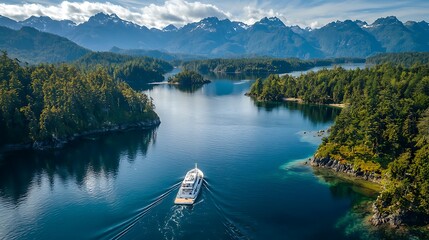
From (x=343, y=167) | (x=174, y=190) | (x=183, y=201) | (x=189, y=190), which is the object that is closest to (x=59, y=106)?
(x=174, y=190)

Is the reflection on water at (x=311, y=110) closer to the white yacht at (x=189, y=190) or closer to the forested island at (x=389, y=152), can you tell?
the forested island at (x=389, y=152)

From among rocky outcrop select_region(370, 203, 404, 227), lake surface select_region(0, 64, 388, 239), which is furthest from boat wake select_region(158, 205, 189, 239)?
rocky outcrop select_region(370, 203, 404, 227)

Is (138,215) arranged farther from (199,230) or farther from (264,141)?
(264,141)

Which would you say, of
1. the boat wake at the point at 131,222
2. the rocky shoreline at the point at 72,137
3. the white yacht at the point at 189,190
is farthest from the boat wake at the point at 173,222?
the rocky shoreline at the point at 72,137

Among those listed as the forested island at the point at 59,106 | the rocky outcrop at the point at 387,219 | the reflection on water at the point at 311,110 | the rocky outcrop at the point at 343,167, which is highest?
the forested island at the point at 59,106

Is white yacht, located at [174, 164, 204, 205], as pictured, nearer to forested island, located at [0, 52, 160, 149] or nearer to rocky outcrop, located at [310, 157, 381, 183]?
rocky outcrop, located at [310, 157, 381, 183]

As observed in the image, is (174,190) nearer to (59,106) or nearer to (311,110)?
(59,106)
